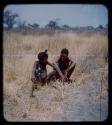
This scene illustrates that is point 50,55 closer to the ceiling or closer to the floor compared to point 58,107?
closer to the ceiling

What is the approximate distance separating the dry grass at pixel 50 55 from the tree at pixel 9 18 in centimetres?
8

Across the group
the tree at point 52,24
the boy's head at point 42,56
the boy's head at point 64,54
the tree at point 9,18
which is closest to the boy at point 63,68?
the boy's head at point 64,54

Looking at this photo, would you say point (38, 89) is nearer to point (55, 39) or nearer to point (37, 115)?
point (37, 115)

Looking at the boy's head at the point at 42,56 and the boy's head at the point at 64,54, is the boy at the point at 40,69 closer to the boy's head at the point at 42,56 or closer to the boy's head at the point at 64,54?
the boy's head at the point at 42,56

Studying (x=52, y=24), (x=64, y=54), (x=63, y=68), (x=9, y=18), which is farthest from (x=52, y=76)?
(x=9, y=18)

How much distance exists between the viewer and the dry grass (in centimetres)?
368

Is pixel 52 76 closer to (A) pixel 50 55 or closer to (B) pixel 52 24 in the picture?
(A) pixel 50 55

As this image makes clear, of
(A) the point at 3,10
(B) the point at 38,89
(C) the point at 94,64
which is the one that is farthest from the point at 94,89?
(A) the point at 3,10

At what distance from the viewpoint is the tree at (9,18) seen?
3686mm

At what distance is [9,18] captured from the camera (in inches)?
145

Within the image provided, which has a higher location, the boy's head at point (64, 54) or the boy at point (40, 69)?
the boy's head at point (64, 54)

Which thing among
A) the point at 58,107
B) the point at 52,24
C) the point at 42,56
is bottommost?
the point at 58,107

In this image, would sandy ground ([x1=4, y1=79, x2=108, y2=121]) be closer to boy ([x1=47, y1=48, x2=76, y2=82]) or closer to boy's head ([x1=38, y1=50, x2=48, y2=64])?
boy ([x1=47, y1=48, x2=76, y2=82])

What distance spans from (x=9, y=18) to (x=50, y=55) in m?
0.50
